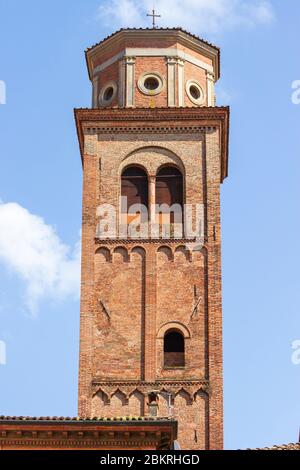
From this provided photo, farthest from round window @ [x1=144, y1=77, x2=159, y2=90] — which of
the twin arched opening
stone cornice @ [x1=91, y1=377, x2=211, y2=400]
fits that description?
stone cornice @ [x1=91, y1=377, x2=211, y2=400]

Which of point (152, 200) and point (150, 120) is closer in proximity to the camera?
point (152, 200)

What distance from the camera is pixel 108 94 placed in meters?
Result: 39.2

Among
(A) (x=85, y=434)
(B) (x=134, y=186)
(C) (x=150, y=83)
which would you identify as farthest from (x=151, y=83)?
(A) (x=85, y=434)

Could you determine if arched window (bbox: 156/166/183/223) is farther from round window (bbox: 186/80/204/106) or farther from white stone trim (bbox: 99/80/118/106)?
white stone trim (bbox: 99/80/118/106)

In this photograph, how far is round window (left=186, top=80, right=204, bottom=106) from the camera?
38.9m

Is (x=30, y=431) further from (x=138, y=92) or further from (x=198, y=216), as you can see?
(x=138, y=92)

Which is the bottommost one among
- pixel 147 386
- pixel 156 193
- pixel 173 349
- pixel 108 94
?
pixel 147 386

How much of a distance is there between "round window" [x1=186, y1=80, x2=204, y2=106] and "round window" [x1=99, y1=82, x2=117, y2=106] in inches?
91.4

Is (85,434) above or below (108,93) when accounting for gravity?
below

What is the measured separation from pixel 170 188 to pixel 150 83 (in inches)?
148

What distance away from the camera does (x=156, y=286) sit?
35438 mm

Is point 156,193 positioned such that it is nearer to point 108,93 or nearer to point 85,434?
point 108,93
